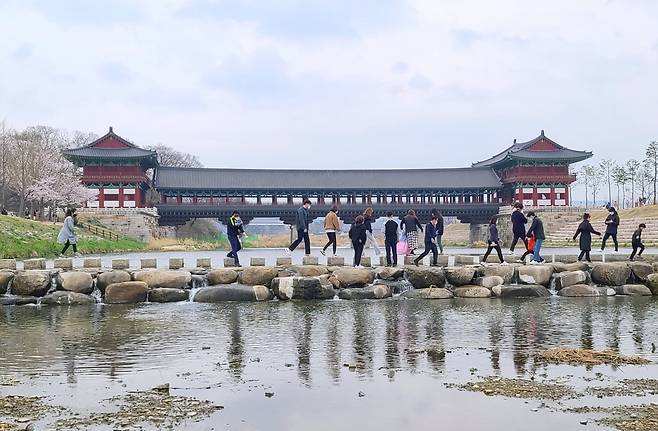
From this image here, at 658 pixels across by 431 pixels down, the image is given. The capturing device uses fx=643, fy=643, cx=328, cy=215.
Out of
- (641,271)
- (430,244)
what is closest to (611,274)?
(641,271)

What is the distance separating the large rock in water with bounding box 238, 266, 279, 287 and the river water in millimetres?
1566

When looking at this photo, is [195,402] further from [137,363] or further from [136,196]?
[136,196]

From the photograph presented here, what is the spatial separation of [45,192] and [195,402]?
66.4m

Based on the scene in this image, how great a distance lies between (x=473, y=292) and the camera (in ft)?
60.2

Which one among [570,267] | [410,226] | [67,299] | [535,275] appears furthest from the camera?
[410,226]

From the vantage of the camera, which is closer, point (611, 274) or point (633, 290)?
point (633, 290)

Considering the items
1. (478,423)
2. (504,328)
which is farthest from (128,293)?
(478,423)

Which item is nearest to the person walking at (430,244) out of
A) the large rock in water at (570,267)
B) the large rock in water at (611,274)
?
the large rock in water at (570,267)

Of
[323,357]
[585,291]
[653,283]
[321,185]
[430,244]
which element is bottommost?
[323,357]

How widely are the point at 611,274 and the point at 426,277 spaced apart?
5.53 m

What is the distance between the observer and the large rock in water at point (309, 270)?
1880cm

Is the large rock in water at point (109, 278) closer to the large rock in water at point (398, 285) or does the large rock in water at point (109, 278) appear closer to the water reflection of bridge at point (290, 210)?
the large rock in water at point (398, 285)

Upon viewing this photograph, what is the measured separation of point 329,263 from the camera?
64.8 feet

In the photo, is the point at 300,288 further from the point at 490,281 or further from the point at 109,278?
the point at 490,281
